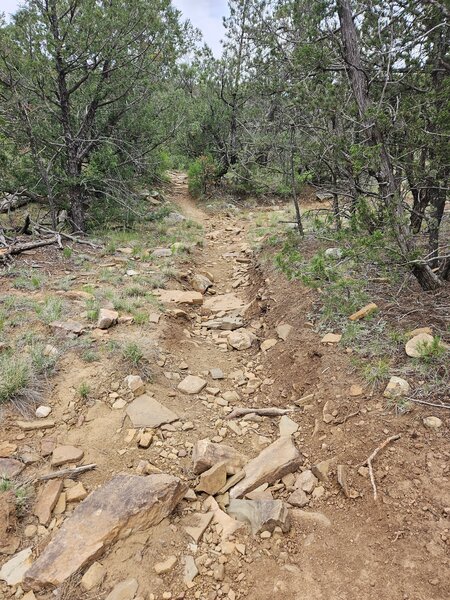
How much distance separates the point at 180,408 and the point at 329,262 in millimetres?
2917

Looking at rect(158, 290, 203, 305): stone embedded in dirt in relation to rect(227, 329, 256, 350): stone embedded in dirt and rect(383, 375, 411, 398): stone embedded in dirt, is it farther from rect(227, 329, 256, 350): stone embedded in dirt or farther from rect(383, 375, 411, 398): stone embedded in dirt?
rect(383, 375, 411, 398): stone embedded in dirt

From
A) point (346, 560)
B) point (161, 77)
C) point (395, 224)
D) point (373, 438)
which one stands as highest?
point (161, 77)

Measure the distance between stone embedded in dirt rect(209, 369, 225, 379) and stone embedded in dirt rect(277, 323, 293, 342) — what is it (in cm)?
85

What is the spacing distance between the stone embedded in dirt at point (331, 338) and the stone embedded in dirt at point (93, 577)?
8.91 ft

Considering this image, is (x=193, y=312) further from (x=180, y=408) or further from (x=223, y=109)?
(x=223, y=109)

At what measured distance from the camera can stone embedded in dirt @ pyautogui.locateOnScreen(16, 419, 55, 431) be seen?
3135mm

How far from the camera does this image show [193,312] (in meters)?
5.73

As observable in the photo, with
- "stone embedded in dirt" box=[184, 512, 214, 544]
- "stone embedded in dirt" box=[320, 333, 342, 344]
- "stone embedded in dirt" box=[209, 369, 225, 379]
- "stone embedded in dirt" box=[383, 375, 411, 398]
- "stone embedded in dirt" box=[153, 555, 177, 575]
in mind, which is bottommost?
"stone embedded in dirt" box=[184, 512, 214, 544]

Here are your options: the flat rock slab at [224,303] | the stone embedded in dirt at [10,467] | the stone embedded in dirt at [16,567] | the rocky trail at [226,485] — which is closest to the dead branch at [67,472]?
the rocky trail at [226,485]

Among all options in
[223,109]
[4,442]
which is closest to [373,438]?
[4,442]

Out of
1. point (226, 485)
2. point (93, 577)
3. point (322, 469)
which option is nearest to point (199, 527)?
point (226, 485)

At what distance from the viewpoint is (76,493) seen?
2627 millimetres

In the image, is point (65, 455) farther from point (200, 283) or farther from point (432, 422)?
point (200, 283)

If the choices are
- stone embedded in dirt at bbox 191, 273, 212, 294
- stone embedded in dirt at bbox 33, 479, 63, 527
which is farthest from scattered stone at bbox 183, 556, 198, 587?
stone embedded in dirt at bbox 191, 273, 212, 294
